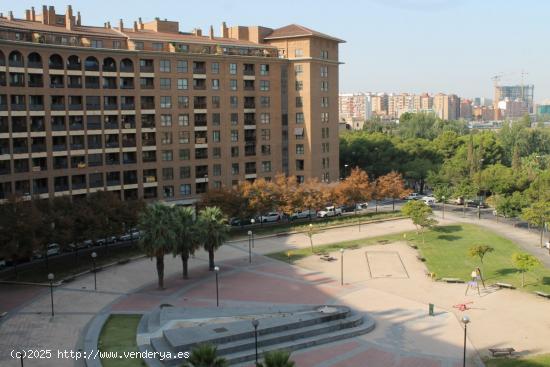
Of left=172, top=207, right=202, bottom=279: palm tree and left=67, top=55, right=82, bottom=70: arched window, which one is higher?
left=67, top=55, right=82, bottom=70: arched window

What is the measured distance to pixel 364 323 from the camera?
43.2 meters

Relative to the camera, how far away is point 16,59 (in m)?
69.9

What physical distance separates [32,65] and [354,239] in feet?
138

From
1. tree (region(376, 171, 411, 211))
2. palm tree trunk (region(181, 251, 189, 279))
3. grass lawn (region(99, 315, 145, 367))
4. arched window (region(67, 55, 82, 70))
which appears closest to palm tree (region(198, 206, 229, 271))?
palm tree trunk (region(181, 251, 189, 279))

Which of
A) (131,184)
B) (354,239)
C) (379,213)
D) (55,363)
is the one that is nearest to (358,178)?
(379,213)

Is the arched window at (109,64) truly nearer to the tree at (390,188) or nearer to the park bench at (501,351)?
the tree at (390,188)

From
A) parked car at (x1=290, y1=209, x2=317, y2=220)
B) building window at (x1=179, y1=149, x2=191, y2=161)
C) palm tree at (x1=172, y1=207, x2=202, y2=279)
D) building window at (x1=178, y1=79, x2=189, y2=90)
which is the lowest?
parked car at (x1=290, y1=209, x2=317, y2=220)

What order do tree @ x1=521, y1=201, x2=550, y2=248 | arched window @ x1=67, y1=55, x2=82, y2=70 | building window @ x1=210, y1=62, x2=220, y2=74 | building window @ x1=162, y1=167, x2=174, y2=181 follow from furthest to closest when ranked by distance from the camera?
building window @ x1=210, y1=62, x2=220, y2=74 < building window @ x1=162, y1=167, x2=174, y2=181 < arched window @ x1=67, y1=55, x2=82, y2=70 < tree @ x1=521, y1=201, x2=550, y2=248

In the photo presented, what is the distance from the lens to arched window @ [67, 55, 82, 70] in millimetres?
74425

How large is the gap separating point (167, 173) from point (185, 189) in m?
3.64

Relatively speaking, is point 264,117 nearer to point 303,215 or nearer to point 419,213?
point 303,215

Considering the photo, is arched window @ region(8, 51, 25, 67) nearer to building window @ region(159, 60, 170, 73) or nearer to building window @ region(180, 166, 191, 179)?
building window @ region(159, 60, 170, 73)

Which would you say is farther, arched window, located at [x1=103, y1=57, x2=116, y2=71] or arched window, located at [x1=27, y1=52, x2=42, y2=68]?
arched window, located at [x1=103, y1=57, x2=116, y2=71]

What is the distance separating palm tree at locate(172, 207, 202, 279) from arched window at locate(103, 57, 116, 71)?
3177cm
